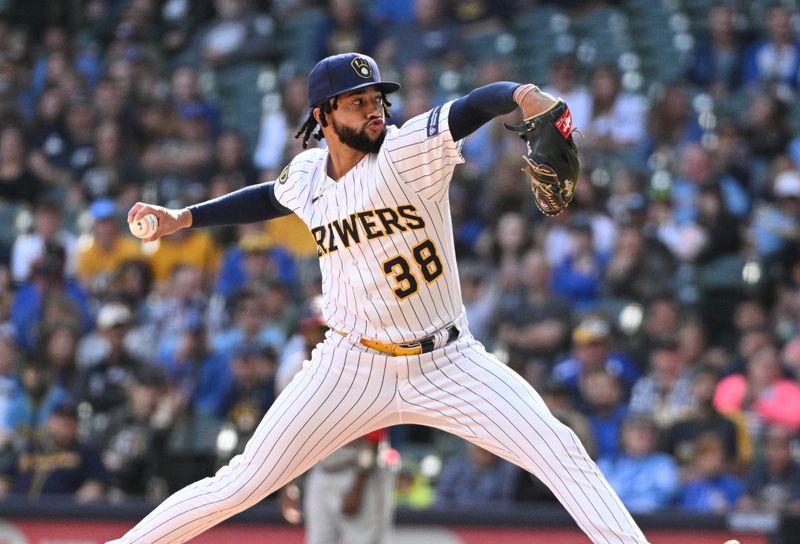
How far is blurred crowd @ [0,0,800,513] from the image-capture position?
26.1ft

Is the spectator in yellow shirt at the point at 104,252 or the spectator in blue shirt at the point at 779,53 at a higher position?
the spectator in blue shirt at the point at 779,53

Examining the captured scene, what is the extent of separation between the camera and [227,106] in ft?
40.2

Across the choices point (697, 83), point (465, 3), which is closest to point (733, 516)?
point (697, 83)

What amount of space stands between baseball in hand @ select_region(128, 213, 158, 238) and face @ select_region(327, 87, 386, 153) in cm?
78

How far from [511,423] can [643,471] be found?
135 inches

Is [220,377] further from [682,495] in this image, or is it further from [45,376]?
[682,495]

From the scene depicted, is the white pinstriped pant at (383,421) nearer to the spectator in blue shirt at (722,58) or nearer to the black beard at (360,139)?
the black beard at (360,139)

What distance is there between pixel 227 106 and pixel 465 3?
7.56ft

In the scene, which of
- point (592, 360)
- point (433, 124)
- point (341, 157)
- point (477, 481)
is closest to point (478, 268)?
point (592, 360)

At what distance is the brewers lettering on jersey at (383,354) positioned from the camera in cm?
447

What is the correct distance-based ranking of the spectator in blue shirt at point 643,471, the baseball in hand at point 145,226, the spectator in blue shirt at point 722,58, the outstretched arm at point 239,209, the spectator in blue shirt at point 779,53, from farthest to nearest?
the spectator in blue shirt at point 722,58 → the spectator in blue shirt at point 779,53 → the spectator in blue shirt at point 643,471 → the outstretched arm at point 239,209 → the baseball in hand at point 145,226

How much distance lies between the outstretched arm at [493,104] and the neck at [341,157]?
523mm

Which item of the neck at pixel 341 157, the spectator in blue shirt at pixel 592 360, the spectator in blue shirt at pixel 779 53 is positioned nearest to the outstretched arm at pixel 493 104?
the neck at pixel 341 157

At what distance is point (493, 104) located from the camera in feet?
13.4
